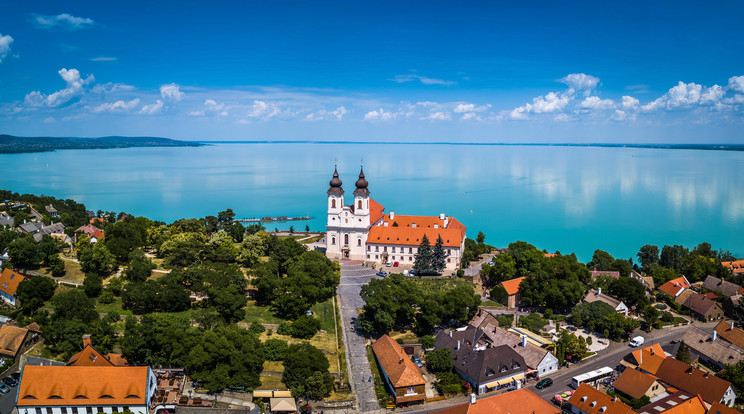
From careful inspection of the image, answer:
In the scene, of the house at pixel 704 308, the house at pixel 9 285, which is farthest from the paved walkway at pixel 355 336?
the house at pixel 704 308

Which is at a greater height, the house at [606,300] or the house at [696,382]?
the house at [606,300]

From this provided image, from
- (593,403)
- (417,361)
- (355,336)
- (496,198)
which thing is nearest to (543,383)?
(593,403)

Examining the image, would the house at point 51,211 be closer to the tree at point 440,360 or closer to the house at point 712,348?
the tree at point 440,360

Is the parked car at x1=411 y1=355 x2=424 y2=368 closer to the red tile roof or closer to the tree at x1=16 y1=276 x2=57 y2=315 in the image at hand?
the red tile roof

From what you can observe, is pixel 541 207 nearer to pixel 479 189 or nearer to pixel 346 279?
pixel 479 189

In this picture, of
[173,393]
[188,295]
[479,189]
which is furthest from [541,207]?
[173,393]

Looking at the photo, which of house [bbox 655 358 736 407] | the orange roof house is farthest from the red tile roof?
house [bbox 655 358 736 407]
